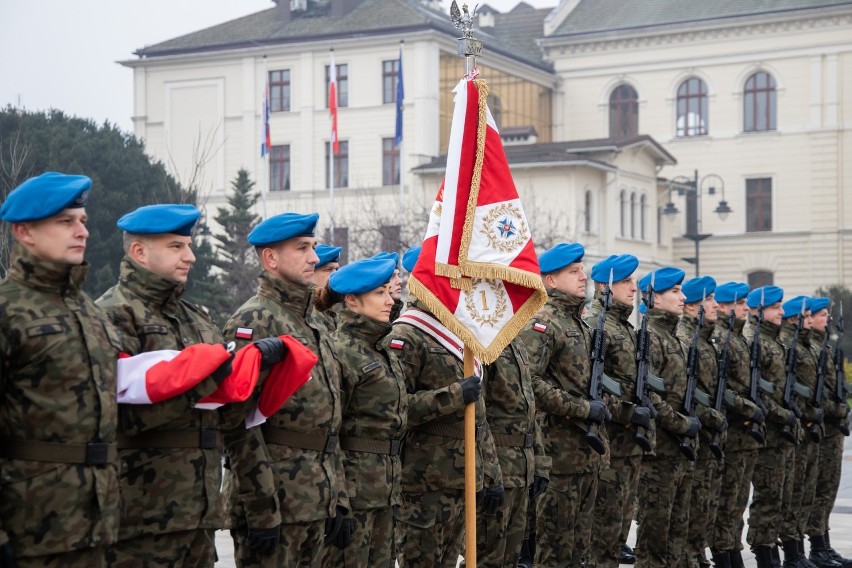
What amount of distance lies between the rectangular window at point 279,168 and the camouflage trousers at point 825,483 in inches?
1714

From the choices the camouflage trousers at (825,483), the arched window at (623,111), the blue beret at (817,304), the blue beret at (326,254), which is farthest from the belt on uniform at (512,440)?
the arched window at (623,111)

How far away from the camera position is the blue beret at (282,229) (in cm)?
619

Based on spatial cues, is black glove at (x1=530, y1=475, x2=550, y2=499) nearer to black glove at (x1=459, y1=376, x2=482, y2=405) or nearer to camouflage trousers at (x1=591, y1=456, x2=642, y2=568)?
camouflage trousers at (x1=591, y1=456, x2=642, y2=568)

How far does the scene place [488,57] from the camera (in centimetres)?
5481

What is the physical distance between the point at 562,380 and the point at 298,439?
266 centimetres

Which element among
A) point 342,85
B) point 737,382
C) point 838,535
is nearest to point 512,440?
point 737,382

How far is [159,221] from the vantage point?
17.8 ft

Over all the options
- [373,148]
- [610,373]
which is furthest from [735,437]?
[373,148]

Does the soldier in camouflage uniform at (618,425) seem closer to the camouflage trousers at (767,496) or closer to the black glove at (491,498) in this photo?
the black glove at (491,498)

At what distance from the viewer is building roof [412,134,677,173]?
47.2 m

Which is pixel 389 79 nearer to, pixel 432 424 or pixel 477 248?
pixel 477 248

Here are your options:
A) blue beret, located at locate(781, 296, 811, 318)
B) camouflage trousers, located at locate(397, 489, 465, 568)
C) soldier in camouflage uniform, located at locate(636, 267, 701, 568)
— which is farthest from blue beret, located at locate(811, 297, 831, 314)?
camouflage trousers, located at locate(397, 489, 465, 568)

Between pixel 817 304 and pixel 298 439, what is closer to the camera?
pixel 298 439

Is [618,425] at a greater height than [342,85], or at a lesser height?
→ lesser
